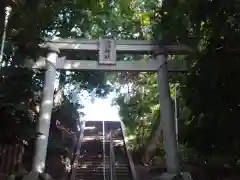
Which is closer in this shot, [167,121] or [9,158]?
[9,158]

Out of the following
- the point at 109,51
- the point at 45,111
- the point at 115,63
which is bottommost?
the point at 45,111

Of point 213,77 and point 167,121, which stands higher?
point 213,77

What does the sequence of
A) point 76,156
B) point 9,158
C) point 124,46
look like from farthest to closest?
point 124,46 → point 76,156 → point 9,158

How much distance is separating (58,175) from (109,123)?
16.2 ft

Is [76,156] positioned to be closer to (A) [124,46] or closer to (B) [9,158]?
(A) [124,46]

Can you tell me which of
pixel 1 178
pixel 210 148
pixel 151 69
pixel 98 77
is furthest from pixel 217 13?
pixel 98 77

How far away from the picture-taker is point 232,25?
268 inches

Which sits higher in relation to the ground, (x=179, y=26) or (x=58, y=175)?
(x=179, y=26)

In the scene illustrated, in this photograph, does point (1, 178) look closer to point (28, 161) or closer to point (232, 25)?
point (232, 25)

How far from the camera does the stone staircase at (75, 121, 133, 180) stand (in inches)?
423

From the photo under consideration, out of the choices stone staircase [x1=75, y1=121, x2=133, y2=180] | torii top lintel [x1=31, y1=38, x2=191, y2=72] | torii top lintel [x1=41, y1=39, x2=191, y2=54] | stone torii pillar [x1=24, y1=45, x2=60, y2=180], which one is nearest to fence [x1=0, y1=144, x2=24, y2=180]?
stone torii pillar [x1=24, y1=45, x2=60, y2=180]

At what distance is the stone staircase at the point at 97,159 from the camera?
1073 cm

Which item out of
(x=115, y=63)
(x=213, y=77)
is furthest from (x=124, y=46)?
(x=213, y=77)

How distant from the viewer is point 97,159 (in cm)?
1237
